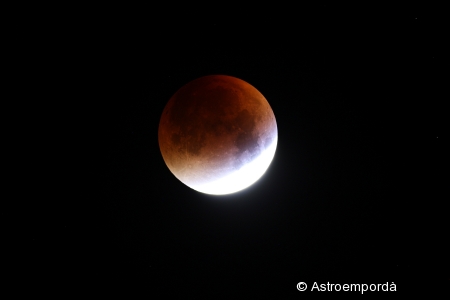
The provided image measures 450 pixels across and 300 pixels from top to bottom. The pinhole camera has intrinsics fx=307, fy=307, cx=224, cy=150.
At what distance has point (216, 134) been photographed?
12.6 ft

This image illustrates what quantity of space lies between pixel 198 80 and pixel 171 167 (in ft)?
4.15

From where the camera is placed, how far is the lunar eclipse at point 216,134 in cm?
387

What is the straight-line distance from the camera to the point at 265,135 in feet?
13.6

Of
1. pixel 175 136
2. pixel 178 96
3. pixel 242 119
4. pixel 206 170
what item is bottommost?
pixel 206 170

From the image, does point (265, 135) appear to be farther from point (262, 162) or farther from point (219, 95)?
point (219, 95)

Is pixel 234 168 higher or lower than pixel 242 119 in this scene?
lower

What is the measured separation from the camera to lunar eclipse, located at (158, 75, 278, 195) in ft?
12.7

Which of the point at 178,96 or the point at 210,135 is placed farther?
the point at 178,96

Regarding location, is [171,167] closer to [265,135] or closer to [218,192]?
[218,192]

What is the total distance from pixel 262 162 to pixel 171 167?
1264 millimetres

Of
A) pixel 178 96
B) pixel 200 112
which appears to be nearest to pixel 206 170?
pixel 200 112

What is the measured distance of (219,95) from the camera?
3.96 m

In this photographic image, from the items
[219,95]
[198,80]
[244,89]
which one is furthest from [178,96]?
[244,89]

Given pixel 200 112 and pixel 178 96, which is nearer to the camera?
pixel 200 112
